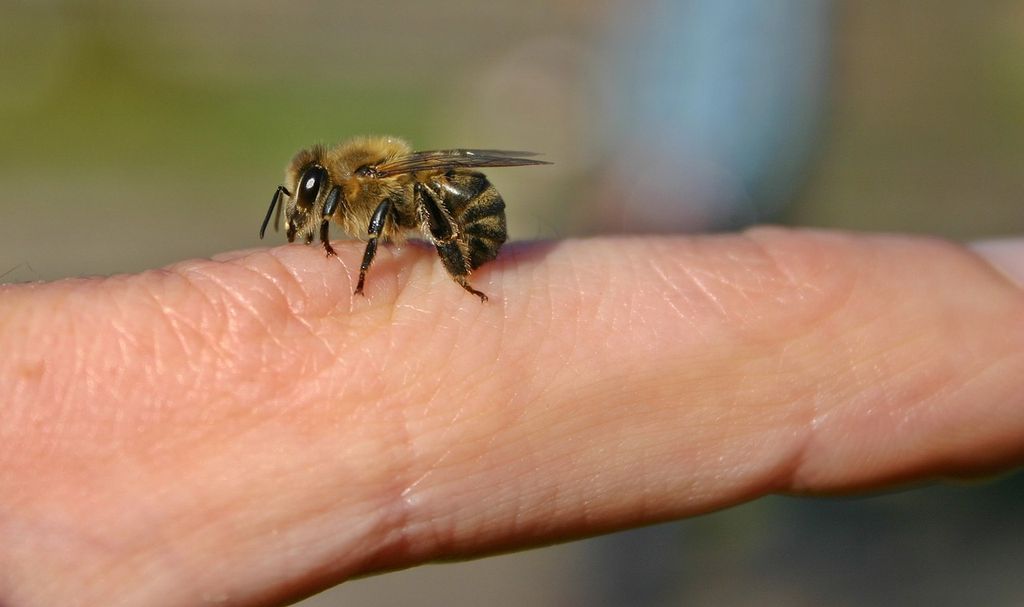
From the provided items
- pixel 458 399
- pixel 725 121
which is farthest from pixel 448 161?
pixel 725 121

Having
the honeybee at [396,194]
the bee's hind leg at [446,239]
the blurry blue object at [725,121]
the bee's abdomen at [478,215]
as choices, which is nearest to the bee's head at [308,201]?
the honeybee at [396,194]

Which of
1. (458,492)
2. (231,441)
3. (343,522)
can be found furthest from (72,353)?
(458,492)

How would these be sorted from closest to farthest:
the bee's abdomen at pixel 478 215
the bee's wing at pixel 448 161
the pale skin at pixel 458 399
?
the pale skin at pixel 458 399, the bee's abdomen at pixel 478 215, the bee's wing at pixel 448 161

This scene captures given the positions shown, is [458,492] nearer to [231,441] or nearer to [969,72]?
[231,441]

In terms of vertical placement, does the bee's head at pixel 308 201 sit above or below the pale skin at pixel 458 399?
above

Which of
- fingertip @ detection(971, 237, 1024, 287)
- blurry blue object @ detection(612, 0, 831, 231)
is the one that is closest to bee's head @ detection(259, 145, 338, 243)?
fingertip @ detection(971, 237, 1024, 287)

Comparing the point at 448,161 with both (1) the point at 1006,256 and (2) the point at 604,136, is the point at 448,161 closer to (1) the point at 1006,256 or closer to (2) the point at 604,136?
(1) the point at 1006,256

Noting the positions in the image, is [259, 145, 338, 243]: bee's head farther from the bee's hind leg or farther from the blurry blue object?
the blurry blue object

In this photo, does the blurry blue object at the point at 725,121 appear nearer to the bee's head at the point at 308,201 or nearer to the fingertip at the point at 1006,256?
the fingertip at the point at 1006,256
